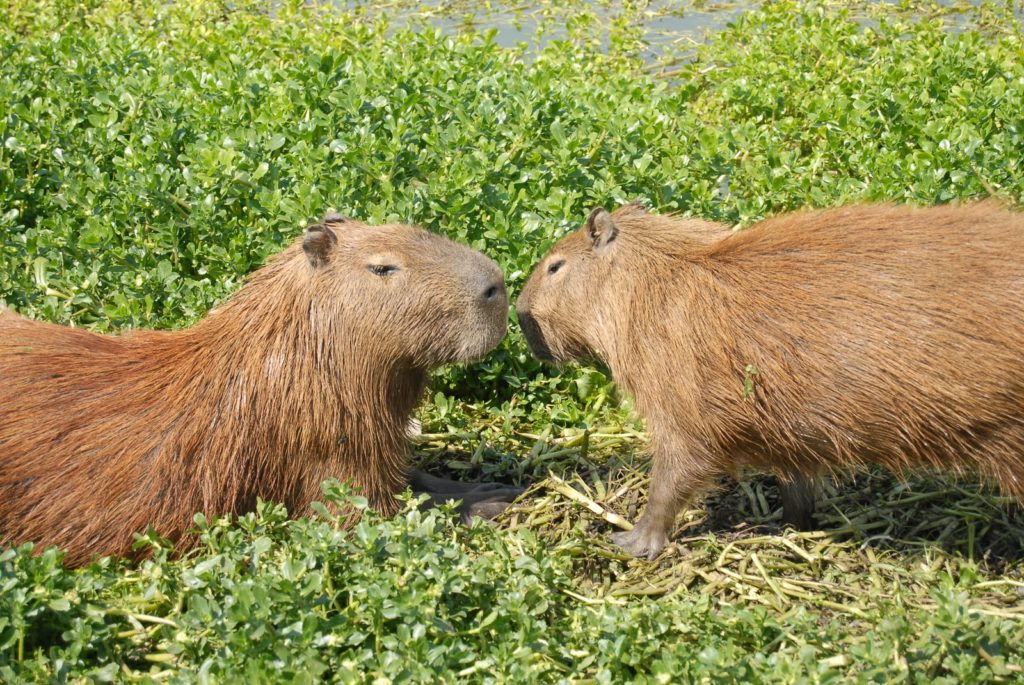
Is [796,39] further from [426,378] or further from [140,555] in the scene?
[140,555]

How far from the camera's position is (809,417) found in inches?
145

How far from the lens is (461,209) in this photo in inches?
195

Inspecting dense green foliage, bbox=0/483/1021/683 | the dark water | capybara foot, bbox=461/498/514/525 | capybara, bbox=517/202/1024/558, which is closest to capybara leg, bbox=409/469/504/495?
capybara foot, bbox=461/498/514/525

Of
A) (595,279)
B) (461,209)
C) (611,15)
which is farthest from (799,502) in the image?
(611,15)

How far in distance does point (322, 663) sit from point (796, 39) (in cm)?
539

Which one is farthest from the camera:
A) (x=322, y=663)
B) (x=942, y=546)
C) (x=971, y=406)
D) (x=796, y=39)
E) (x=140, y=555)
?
(x=796, y=39)

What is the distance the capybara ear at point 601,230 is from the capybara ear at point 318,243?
862 millimetres

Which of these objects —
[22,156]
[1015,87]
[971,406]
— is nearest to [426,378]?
[971,406]

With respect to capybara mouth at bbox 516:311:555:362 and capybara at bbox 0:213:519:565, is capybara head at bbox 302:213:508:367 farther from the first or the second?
capybara mouth at bbox 516:311:555:362

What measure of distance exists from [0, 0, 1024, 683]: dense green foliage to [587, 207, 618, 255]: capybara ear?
669 millimetres

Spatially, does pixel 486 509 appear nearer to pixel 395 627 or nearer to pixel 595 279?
pixel 595 279

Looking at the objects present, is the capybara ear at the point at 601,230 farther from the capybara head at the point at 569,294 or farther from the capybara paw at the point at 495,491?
the capybara paw at the point at 495,491

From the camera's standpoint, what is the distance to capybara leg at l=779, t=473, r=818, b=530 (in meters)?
4.17

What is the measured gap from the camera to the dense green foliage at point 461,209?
3.15 m
